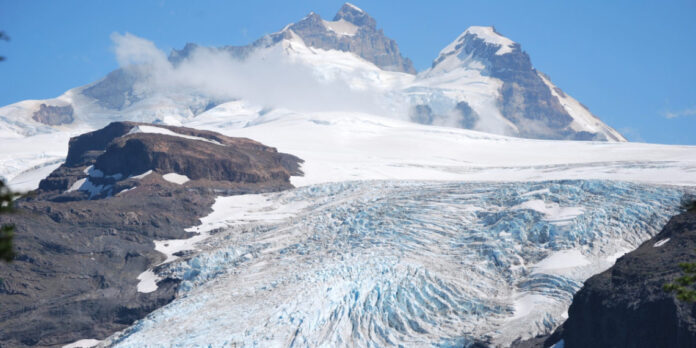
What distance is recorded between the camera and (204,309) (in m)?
43.8

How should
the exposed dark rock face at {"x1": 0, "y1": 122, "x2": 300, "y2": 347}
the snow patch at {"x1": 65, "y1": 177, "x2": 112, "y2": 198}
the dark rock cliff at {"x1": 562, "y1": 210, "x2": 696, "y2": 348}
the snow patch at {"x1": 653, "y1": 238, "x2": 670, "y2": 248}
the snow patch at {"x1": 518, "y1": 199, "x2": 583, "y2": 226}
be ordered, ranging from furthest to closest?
the snow patch at {"x1": 65, "y1": 177, "x2": 112, "y2": 198}, the exposed dark rock face at {"x1": 0, "y1": 122, "x2": 300, "y2": 347}, the snow patch at {"x1": 518, "y1": 199, "x2": 583, "y2": 226}, the snow patch at {"x1": 653, "y1": 238, "x2": 670, "y2": 248}, the dark rock cliff at {"x1": 562, "y1": 210, "x2": 696, "y2": 348}

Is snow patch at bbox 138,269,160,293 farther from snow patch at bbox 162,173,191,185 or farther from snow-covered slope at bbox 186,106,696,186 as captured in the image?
snow-covered slope at bbox 186,106,696,186

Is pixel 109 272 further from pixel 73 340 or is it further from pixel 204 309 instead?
pixel 204 309

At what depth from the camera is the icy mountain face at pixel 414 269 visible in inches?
1539

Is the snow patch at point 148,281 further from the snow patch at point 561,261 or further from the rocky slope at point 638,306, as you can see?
the rocky slope at point 638,306

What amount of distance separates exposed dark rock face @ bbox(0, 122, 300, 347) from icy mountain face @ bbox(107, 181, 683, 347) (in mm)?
5880

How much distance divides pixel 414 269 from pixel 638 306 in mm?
14975

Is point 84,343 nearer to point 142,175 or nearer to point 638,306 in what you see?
point 638,306

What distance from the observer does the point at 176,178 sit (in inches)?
3659

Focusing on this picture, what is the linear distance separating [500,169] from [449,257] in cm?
7031

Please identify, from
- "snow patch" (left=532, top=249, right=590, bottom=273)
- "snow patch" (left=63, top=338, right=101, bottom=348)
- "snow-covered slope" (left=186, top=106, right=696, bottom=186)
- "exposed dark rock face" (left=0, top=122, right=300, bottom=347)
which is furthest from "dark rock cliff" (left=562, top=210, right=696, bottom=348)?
"snow patch" (left=63, top=338, right=101, bottom=348)

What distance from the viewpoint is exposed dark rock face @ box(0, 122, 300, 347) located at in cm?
5297

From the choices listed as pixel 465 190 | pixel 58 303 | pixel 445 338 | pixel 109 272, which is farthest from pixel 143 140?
pixel 445 338

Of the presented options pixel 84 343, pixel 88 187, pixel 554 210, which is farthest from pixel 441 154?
pixel 84 343
